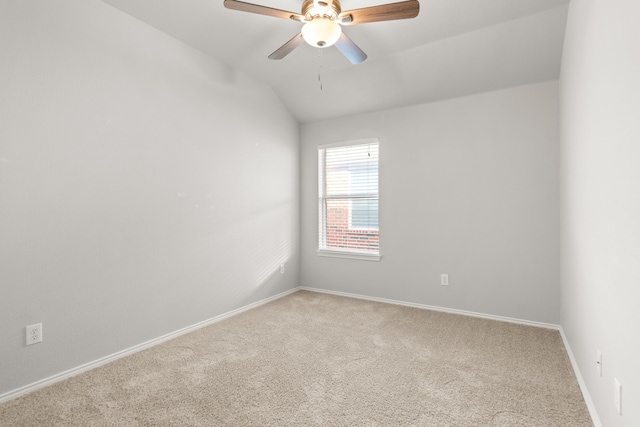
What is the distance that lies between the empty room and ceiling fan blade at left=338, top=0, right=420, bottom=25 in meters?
0.01

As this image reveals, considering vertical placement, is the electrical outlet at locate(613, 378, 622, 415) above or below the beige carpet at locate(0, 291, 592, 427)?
above

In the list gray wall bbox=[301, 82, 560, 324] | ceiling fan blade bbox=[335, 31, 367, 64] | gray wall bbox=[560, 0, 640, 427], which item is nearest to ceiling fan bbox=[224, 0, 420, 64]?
ceiling fan blade bbox=[335, 31, 367, 64]

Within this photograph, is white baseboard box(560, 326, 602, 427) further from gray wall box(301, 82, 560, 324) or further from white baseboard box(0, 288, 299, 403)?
white baseboard box(0, 288, 299, 403)

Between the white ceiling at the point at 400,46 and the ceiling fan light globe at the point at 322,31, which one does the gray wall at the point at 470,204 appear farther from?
the ceiling fan light globe at the point at 322,31

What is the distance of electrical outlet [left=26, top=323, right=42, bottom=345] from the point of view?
2.03m

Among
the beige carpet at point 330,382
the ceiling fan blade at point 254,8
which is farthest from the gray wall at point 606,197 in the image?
the ceiling fan blade at point 254,8

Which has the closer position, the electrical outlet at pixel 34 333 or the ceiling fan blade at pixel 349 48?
the electrical outlet at pixel 34 333

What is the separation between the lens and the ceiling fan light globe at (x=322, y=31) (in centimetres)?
200

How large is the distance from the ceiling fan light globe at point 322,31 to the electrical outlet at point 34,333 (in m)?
2.48

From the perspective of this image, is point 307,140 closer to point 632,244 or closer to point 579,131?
point 579,131

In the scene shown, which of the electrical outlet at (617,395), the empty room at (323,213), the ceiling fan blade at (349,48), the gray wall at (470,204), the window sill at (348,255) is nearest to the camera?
the electrical outlet at (617,395)

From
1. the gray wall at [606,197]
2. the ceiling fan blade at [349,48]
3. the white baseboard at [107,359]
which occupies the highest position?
the ceiling fan blade at [349,48]

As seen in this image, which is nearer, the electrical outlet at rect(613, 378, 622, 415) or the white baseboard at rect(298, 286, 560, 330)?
the electrical outlet at rect(613, 378, 622, 415)

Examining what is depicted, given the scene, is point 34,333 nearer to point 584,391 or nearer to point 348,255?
point 348,255
